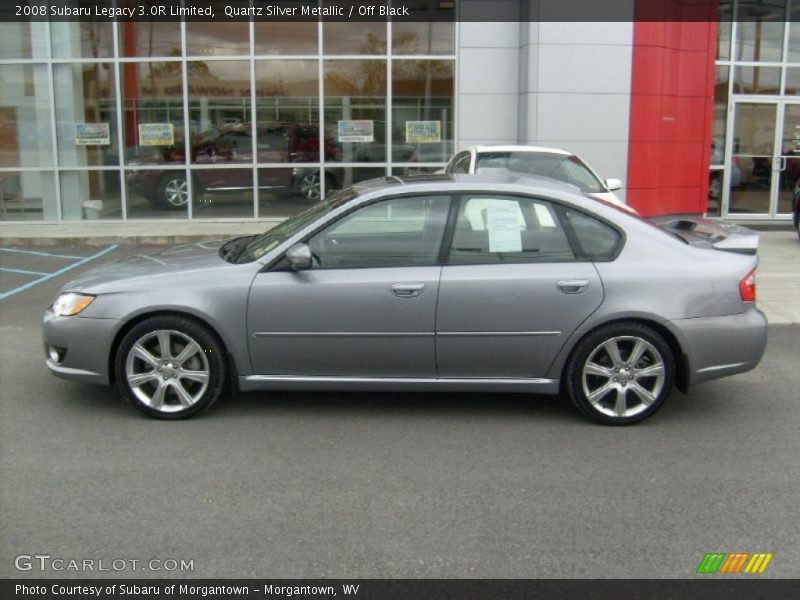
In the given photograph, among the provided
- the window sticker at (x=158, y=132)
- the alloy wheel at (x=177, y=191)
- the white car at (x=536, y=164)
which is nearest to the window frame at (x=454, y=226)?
the white car at (x=536, y=164)

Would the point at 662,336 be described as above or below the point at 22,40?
below

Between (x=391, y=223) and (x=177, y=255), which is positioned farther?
(x=177, y=255)

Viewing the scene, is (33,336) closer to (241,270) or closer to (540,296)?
(241,270)

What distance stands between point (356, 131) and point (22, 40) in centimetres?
628

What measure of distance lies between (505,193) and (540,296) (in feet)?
2.35

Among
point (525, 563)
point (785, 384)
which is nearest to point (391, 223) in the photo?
point (525, 563)

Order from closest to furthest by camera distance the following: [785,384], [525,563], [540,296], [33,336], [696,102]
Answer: [525,563] < [540,296] < [785,384] < [33,336] < [696,102]

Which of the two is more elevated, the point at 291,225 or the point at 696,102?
the point at 696,102

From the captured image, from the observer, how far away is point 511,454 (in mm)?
4688

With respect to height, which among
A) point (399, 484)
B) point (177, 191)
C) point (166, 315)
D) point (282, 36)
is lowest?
point (399, 484)

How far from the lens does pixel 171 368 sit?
5.12 meters

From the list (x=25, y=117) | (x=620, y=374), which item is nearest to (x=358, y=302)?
(x=620, y=374)

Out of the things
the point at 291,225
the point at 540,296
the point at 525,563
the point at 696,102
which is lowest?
the point at 525,563

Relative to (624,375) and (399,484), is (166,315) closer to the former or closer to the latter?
(399,484)
